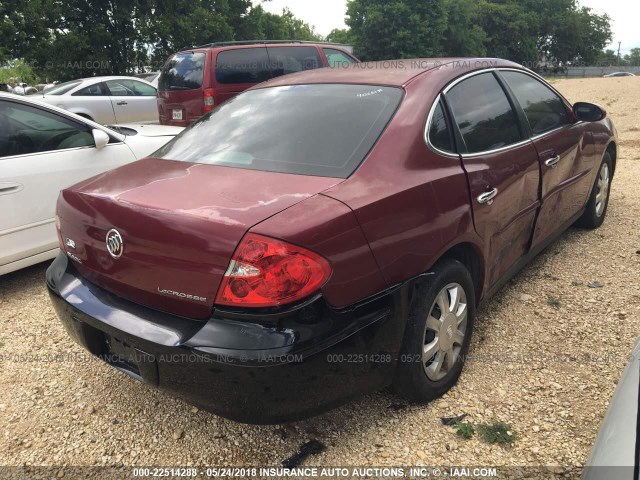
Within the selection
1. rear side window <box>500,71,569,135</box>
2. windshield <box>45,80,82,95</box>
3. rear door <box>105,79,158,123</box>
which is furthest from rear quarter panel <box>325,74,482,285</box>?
windshield <box>45,80,82,95</box>

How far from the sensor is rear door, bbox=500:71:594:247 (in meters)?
3.26

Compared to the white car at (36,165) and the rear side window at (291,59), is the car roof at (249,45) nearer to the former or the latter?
the rear side window at (291,59)

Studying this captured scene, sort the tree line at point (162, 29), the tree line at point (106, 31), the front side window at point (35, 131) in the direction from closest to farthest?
the front side window at point (35, 131) < the tree line at point (106, 31) < the tree line at point (162, 29)

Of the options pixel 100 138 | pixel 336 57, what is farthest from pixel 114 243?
pixel 336 57

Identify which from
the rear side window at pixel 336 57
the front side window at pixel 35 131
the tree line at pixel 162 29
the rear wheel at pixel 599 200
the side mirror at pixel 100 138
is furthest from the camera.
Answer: the tree line at pixel 162 29

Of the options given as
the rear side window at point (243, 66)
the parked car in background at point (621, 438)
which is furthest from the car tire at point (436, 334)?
the rear side window at point (243, 66)

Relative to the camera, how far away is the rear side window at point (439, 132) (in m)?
2.42

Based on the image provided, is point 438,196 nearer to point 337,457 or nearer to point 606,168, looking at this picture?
point 337,457

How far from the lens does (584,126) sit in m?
3.92

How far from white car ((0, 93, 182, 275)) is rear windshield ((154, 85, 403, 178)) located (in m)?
1.51

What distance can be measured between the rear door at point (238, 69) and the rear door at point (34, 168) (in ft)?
11.7

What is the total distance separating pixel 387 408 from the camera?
2434 mm

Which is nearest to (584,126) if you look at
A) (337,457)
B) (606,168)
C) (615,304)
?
(606,168)

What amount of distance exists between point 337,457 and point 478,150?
5.33ft
